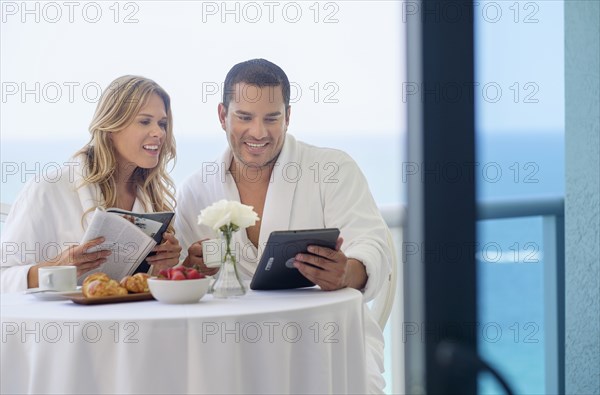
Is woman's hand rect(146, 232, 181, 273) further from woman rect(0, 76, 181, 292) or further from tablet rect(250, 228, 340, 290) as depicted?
tablet rect(250, 228, 340, 290)

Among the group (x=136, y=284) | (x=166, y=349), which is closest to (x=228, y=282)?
(x=136, y=284)

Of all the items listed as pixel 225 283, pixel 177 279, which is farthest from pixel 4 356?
pixel 225 283

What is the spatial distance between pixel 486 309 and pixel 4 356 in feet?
5.08

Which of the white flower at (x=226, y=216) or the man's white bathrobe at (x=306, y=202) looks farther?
the man's white bathrobe at (x=306, y=202)

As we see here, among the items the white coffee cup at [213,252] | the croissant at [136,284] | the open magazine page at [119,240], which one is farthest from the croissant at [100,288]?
the white coffee cup at [213,252]

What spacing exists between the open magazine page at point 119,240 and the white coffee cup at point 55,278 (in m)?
0.10

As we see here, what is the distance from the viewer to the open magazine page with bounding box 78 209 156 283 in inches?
76.9

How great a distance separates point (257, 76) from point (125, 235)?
659 millimetres

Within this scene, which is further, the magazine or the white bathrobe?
the white bathrobe

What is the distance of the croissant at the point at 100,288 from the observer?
5.97ft

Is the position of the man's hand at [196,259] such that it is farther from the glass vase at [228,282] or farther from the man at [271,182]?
the glass vase at [228,282]

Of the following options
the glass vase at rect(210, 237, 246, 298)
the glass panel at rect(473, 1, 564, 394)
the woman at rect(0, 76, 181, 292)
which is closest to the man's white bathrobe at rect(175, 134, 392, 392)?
the woman at rect(0, 76, 181, 292)

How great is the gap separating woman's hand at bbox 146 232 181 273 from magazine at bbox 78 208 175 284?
0.02m

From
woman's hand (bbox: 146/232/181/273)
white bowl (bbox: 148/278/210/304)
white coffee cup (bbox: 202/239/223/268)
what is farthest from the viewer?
woman's hand (bbox: 146/232/181/273)
